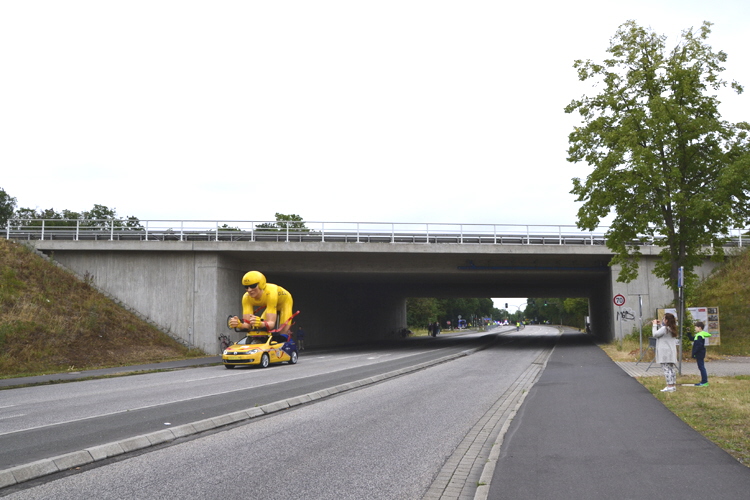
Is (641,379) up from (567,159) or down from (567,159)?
down

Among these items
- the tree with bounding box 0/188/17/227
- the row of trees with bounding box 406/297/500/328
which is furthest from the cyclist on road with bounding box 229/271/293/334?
the row of trees with bounding box 406/297/500/328

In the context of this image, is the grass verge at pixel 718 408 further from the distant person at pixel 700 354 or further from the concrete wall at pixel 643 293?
the concrete wall at pixel 643 293

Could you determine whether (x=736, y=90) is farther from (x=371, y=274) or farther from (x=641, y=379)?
(x=371, y=274)

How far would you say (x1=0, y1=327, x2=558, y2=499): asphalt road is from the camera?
560 cm

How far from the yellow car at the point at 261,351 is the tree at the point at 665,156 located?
12133mm

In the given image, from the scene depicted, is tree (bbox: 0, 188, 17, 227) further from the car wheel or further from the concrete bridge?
the car wheel

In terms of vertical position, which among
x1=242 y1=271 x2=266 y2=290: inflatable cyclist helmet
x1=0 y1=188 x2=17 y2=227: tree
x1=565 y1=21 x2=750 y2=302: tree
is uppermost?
x1=0 y1=188 x2=17 y2=227: tree

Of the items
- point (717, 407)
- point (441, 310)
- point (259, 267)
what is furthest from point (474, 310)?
point (717, 407)

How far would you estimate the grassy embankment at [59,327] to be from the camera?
22344mm

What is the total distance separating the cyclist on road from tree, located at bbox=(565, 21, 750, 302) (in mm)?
12039

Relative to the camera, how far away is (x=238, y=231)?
31.6 m

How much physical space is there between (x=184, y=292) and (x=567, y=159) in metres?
19.8

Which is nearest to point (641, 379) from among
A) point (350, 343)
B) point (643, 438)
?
point (643, 438)

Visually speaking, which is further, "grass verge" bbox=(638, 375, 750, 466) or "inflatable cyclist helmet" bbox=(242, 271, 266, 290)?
"inflatable cyclist helmet" bbox=(242, 271, 266, 290)
